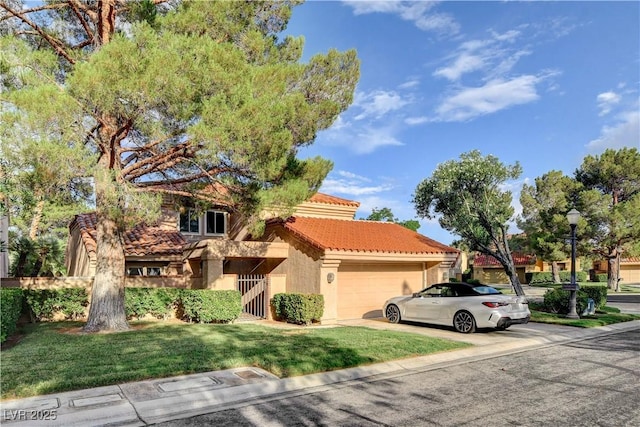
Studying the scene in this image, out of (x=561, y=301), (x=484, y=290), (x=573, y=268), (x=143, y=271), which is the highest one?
(x=573, y=268)

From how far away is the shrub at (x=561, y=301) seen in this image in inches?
629

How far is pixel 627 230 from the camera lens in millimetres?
31438

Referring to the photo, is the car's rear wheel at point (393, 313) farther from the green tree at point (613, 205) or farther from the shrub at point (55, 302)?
the green tree at point (613, 205)

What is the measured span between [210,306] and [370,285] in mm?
6015

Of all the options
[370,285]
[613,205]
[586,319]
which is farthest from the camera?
[613,205]

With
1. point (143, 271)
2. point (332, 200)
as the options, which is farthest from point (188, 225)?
point (332, 200)

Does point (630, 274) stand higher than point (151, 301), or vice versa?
point (151, 301)

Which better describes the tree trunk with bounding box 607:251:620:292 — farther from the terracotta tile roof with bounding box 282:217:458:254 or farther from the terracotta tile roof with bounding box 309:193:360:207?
the terracotta tile roof with bounding box 309:193:360:207

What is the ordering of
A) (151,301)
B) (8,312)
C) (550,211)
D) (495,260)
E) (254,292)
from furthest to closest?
(495,260) → (550,211) → (254,292) → (151,301) → (8,312)

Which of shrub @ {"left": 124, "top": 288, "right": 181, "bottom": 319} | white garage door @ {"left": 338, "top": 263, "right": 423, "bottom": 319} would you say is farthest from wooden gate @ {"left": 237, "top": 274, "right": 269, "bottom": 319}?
white garage door @ {"left": 338, "top": 263, "right": 423, "bottom": 319}

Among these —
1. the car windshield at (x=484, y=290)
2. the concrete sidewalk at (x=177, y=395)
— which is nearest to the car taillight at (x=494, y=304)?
the car windshield at (x=484, y=290)

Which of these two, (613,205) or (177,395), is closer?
(177,395)

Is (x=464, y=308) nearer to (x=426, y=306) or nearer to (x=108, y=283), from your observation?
(x=426, y=306)

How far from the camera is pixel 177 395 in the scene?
6.23m
